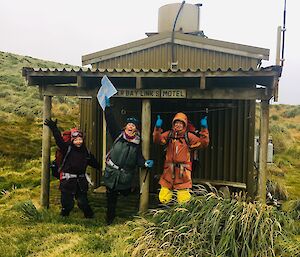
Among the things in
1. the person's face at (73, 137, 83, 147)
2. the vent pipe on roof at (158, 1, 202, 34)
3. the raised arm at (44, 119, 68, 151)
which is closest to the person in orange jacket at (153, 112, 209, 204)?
the person's face at (73, 137, 83, 147)

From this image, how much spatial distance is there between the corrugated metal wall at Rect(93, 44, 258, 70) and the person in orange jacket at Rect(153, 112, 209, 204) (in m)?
2.33

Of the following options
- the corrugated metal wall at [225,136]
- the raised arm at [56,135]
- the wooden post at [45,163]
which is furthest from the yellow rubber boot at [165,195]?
the wooden post at [45,163]

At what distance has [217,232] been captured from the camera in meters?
4.84

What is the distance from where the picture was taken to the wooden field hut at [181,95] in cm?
675

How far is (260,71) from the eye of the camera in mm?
5805

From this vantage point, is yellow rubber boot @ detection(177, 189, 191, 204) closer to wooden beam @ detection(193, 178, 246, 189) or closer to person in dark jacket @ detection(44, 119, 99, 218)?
→ wooden beam @ detection(193, 178, 246, 189)

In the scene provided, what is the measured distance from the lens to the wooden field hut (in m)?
6.75

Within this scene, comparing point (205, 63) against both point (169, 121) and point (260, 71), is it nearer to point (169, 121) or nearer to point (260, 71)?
point (169, 121)

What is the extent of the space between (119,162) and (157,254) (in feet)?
7.13

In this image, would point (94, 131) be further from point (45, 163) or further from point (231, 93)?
point (231, 93)

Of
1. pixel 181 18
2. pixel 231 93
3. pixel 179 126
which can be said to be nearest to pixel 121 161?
pixel 179 126

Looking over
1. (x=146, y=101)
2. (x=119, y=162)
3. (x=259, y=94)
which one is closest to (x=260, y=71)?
(x=259, y=94)

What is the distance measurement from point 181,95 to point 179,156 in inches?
43.0

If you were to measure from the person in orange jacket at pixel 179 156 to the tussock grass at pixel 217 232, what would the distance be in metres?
1.18
